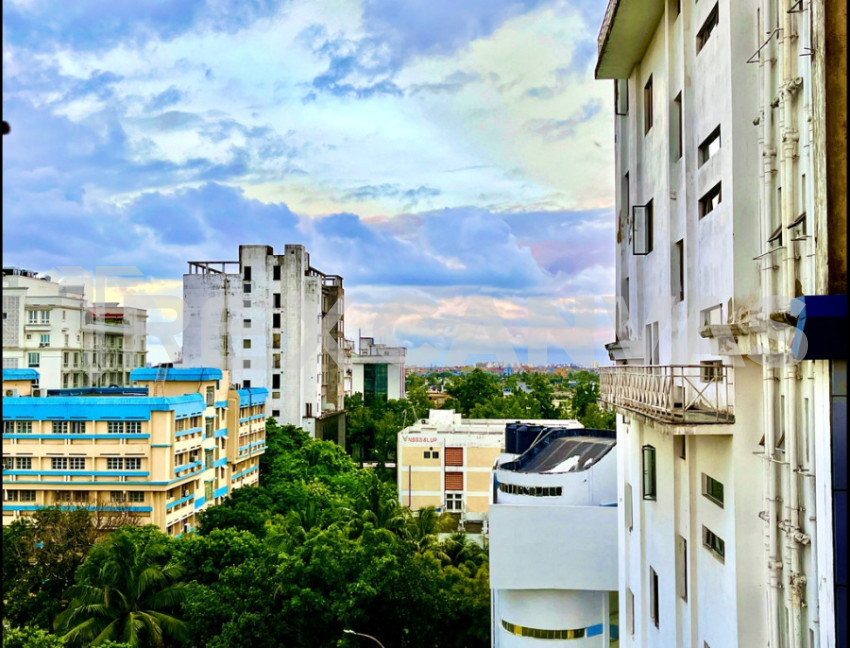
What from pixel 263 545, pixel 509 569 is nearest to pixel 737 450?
pixel 509 569

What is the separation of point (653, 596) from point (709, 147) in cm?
748

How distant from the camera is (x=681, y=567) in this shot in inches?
408

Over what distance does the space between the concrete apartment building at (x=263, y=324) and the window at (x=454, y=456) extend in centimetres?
1474

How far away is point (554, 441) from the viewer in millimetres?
24594

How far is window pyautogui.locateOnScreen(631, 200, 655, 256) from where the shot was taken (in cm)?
1268

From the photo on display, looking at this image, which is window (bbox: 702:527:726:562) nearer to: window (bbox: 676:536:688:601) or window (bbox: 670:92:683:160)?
window (bbox: 676:536:688:601)

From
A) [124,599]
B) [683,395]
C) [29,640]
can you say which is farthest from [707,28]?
[124,599]

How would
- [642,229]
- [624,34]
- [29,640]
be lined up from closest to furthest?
[624,34], [642,229], [29,640]

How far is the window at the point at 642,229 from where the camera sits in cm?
1268

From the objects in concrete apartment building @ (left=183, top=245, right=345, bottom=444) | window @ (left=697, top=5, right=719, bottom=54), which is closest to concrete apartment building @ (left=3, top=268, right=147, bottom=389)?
concrete apartment building @ (left=183, top=245, right=345, bottom=444)

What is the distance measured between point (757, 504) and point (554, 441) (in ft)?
56.1

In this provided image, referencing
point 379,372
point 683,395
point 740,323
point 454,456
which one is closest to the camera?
point 740,323

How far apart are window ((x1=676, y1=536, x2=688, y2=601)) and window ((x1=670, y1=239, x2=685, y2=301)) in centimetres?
354

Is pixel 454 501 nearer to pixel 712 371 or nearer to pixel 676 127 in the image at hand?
pixel 676 127
